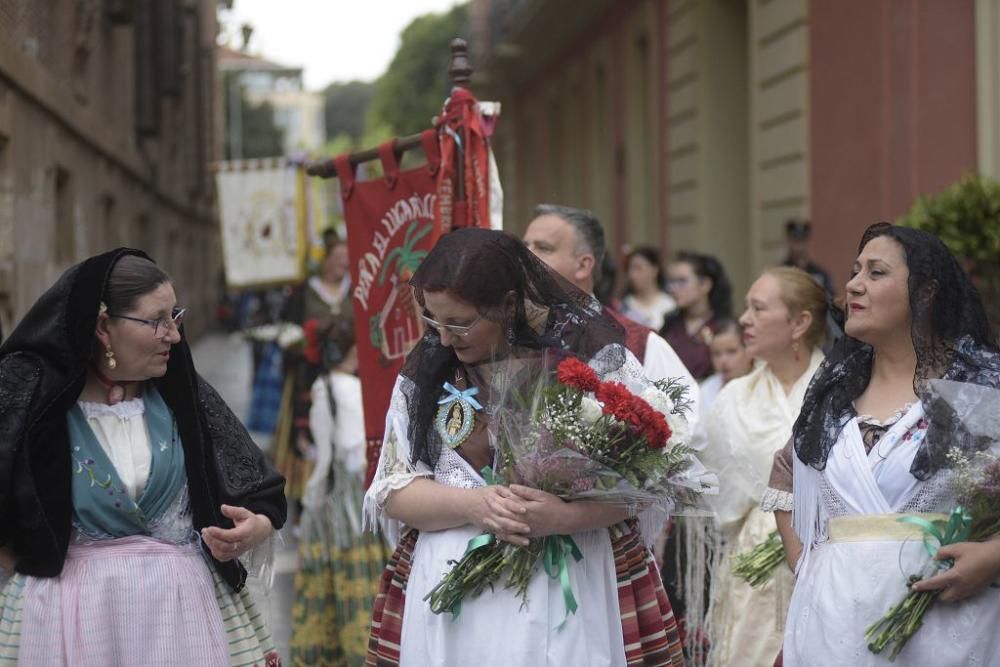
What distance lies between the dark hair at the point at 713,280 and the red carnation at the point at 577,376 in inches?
194

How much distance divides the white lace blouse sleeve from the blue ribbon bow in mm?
151

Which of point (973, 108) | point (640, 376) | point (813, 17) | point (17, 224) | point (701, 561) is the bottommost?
point (701, 561)

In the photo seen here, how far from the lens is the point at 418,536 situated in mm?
3988

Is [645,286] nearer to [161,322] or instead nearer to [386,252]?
[386,252]

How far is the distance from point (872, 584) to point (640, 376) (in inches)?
31.3

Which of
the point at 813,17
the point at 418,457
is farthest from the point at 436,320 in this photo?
the point at 813,17

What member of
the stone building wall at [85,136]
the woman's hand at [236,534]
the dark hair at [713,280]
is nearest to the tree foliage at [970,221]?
the dark hair at [713,280]

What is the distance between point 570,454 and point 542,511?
18 cm

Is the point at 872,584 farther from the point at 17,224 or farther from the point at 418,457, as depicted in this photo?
the point at 17,224

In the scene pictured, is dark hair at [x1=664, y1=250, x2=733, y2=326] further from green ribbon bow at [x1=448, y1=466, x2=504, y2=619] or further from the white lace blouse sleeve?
green ribbon bow at [x1=448, y1=466, x2=504, y2=619]

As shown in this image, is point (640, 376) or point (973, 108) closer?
point (640, 376)

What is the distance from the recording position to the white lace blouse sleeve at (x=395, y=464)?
3.91m

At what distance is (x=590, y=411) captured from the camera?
3.48 meters

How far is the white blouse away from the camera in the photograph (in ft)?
Answer: 12.7
